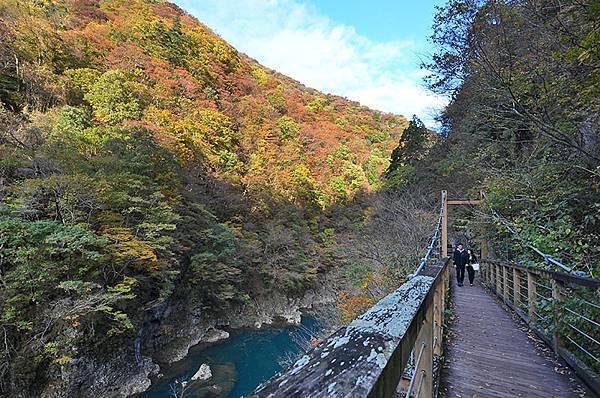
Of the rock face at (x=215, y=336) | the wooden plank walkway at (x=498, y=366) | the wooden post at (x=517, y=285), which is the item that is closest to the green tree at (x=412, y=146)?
the rock face at (x=215, y=336)

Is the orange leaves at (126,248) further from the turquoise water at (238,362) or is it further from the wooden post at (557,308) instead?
the wooden post at (557,308)

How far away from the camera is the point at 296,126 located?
3250 cm

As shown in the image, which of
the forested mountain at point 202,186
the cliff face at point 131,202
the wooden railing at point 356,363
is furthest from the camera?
the cliff face at point 131,202

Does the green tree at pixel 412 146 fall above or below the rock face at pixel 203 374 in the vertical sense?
above

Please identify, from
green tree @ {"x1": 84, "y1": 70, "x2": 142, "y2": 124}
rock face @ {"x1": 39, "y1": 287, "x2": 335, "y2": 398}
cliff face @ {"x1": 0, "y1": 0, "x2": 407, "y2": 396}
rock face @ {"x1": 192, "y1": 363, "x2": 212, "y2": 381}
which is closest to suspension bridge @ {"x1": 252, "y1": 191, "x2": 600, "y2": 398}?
cliff face @ {"x1": 0, "y1": 0, "x2": 407, "y2": 396}

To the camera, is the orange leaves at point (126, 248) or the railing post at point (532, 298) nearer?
the railing post at point (532, 298)

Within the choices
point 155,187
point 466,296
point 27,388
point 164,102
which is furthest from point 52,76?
point 466,296

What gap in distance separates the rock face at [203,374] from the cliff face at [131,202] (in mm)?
1647

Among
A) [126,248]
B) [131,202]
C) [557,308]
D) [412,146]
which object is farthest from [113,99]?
[412,146]

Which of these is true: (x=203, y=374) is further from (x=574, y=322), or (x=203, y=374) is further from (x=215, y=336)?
(x=574, y=322)

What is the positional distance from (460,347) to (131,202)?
10.0 meters

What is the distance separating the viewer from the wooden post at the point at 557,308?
294 centimetres

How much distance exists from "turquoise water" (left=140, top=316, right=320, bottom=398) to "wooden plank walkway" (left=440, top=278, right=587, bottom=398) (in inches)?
270

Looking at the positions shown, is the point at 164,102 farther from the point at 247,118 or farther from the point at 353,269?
the point at 353,269
